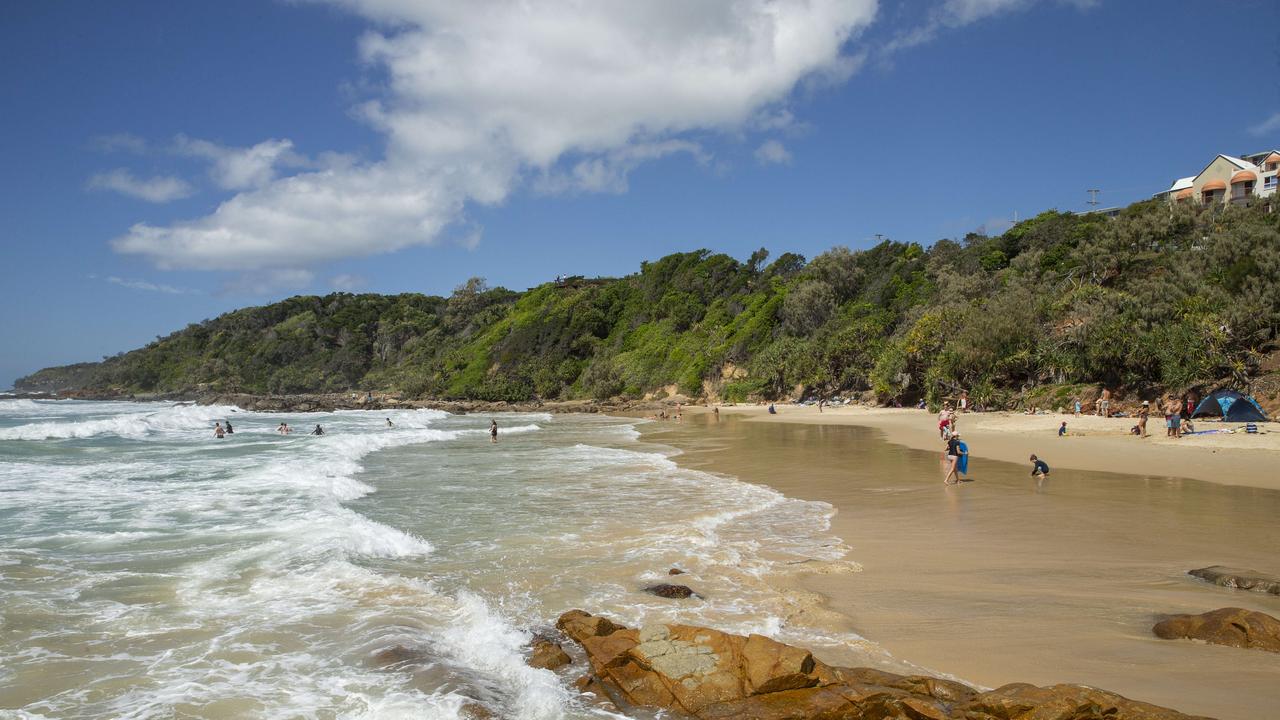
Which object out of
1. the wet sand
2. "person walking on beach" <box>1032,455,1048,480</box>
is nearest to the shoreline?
the wet sand

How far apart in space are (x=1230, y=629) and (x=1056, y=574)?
2.24m

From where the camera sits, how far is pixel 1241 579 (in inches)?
259

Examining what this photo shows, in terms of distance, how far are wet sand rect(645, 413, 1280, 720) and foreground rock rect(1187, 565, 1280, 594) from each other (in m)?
0.13

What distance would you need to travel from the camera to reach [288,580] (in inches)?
316

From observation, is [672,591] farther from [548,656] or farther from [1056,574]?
[1056,574]

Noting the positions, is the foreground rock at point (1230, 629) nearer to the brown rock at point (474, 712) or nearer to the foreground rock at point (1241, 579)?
the foreground rock at point (1241, 579)

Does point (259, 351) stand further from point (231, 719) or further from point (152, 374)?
point (231, 719)

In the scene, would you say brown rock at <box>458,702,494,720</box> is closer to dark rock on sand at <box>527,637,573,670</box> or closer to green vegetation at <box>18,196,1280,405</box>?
dark rock on sand at <box>527,637,573,670</box>

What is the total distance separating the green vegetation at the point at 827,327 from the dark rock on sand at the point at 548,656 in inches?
1099

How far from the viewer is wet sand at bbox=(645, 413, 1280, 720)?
4824 millimetres

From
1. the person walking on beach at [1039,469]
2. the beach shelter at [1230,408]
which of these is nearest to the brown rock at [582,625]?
the person walking on beach at [1039,469]

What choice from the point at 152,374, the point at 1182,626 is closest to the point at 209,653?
the point at 1182,626

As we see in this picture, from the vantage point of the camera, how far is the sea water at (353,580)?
5.20 m

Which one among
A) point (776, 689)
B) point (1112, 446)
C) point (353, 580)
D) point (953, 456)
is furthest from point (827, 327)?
point (776, 689)
